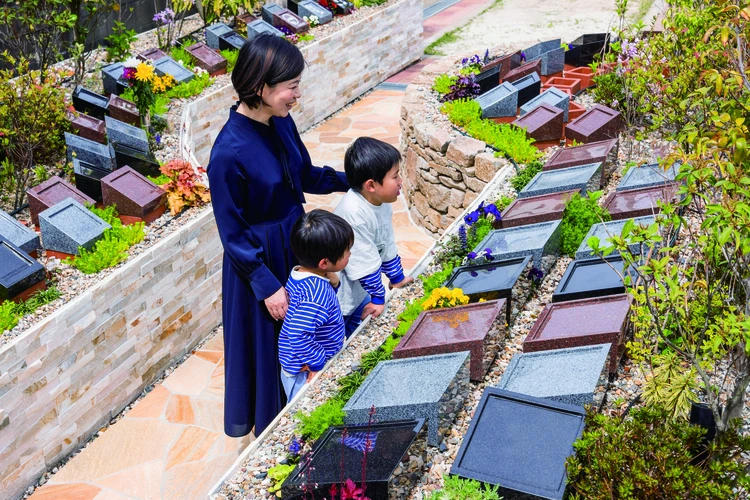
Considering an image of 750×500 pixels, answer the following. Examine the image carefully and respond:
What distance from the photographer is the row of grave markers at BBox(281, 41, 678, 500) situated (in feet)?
10.1

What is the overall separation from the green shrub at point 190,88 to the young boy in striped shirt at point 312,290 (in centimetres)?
518

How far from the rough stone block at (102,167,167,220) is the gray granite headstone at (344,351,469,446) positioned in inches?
115

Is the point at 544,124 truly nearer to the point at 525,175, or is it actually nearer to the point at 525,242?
the point at 525,175

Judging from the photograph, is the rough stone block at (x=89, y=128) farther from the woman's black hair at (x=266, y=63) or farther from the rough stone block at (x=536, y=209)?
the woman's black hair at (x=266, y=63)

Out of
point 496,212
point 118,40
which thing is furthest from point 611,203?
point 118,40

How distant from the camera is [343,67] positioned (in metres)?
10.9

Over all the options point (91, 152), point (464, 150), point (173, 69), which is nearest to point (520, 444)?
point (464, 150)

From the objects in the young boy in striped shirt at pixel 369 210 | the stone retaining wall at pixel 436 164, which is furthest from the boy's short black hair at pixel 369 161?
the stone retaining wall at pixel 436 164

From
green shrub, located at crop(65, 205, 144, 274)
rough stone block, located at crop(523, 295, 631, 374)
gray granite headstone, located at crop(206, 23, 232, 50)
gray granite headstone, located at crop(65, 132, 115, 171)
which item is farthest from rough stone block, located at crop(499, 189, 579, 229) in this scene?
gray granite headstone, located at crop(206, 23, 232, 50)

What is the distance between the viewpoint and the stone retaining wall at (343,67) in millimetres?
8688

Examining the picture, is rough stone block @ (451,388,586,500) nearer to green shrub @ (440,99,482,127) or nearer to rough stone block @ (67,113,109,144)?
green shrub @ (440,99,482,127)

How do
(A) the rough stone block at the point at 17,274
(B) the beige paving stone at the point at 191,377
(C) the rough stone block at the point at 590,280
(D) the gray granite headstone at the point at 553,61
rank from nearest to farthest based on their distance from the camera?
(C) the rough stone block at the point at 590,280, (A) the rough stone block at the point at 17,274, (B) the beige paving stone at the point at 191,377, (D) the gray granite headstone at the point at 553,61

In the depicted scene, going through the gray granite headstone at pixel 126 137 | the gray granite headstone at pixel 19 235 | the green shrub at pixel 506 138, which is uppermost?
the green shrub at pixel 506 138

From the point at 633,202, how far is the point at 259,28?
21.8 ft
